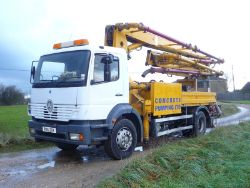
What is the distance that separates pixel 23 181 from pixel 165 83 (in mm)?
5200

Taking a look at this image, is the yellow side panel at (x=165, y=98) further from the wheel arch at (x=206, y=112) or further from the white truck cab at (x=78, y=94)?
the wheel arch at (x=206, y=112)

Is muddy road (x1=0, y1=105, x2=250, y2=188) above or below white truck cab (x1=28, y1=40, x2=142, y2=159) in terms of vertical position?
below

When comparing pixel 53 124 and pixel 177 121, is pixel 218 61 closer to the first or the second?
pixel 177 121

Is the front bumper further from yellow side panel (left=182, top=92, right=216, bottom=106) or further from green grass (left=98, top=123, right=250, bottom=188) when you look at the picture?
yellow side panel (left=182, top=92, right=216, bottom=106)

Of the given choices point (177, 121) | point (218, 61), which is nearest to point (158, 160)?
point (177, 121)

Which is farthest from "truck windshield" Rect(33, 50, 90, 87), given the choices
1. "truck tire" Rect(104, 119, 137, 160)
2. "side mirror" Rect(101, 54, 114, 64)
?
"truck tire" Rect(104, 119, 137, 160)

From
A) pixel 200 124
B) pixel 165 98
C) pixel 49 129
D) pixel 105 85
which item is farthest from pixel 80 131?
pixel 200 124

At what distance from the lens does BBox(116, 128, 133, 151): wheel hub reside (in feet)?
27.3

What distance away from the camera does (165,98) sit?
398 inches

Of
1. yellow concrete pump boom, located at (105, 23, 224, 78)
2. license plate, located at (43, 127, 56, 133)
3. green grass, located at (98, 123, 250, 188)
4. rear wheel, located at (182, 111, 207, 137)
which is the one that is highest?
yellow concrete pump boom, located at (105, 23, 224, 78)

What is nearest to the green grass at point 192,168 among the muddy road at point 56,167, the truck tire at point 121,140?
the muddy road at point 56,167

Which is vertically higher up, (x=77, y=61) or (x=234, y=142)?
(x=77, y=61)

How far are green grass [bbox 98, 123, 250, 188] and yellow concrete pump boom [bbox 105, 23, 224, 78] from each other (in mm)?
3404

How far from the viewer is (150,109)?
9.51 m
